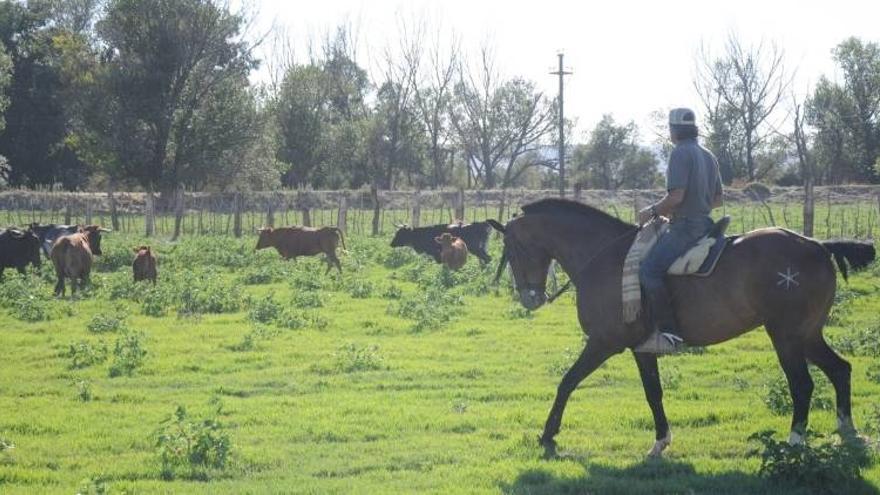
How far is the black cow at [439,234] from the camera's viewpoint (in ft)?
99.7

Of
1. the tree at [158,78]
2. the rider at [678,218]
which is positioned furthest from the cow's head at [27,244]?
the tree at [158,78]

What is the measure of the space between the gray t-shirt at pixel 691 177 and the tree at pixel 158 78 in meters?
45.8

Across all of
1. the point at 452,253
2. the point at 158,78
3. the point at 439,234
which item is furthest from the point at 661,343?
the point at 158,78

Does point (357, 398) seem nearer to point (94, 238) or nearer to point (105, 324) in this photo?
point (105, 324)

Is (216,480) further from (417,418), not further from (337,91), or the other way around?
(337,91)

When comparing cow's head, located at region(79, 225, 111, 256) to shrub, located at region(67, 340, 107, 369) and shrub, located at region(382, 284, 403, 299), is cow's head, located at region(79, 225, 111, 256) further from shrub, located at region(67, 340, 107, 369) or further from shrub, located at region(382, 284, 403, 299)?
shrub, located at region(67, 340, 107, 369)

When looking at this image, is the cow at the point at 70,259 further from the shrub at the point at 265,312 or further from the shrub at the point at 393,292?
the shrub at the point at 393,292

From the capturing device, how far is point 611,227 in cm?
1001

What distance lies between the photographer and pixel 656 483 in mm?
8047

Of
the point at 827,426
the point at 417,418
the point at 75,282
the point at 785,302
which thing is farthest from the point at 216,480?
the point at 75,282

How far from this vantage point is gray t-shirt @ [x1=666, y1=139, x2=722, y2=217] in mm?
9031

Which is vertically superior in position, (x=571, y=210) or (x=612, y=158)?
(x=612, y=158)

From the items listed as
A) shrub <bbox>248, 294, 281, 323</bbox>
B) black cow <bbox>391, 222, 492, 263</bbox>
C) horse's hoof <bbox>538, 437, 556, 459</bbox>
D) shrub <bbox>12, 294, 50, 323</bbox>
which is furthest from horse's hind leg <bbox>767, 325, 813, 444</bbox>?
black cow <bbox>391, 222, 492, 263</bbox>

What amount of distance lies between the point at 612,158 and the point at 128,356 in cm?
6956
